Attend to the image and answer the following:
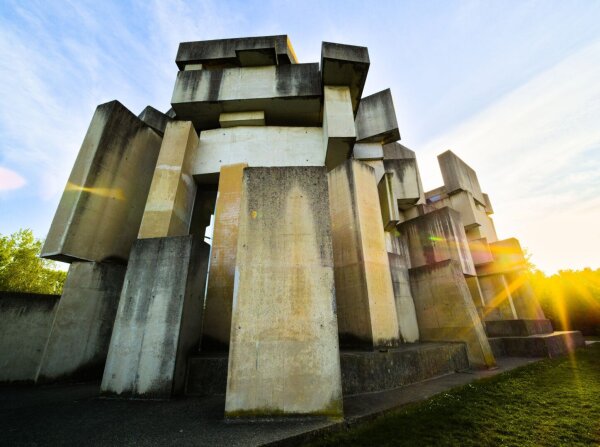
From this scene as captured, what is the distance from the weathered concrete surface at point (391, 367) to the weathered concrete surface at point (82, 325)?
6944mm

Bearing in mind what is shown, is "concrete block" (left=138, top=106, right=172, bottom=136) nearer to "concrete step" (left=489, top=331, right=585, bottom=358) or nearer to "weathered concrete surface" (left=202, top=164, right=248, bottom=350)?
"weathered concrete surface" (left=202, top=164, right=248, bottom=350)

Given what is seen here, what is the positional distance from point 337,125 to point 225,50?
6531 mm

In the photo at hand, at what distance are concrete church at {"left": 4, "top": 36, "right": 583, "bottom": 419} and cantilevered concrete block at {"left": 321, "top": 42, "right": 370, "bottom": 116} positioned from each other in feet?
0.25

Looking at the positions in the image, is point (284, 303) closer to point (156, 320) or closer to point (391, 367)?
point (156, 320)

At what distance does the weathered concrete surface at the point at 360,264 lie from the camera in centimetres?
731

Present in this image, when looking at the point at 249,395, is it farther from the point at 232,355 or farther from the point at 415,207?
the point at 415,207

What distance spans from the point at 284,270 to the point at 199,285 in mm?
3044

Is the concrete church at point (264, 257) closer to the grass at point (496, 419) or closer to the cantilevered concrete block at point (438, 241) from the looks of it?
the cantilevered concrete block at point (438, 241)

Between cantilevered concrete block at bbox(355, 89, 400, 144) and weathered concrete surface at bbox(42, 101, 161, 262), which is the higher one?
cantilevered concrete block at bbox(355, 89, 400, 144)

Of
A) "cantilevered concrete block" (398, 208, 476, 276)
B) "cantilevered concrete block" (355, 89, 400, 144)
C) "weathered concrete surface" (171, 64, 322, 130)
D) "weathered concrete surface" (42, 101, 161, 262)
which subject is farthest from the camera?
"cantilevered concrete block" (355, 89, 400, 144)

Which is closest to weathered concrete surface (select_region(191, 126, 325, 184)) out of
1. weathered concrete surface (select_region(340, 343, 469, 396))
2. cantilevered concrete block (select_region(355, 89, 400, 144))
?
cantilevered concrete block (select_region(355, 89, 400, 144))

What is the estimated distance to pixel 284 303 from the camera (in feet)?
13.5

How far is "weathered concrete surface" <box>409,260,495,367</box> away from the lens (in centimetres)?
800

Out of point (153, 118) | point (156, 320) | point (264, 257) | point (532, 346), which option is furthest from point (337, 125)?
point (532, 346)
